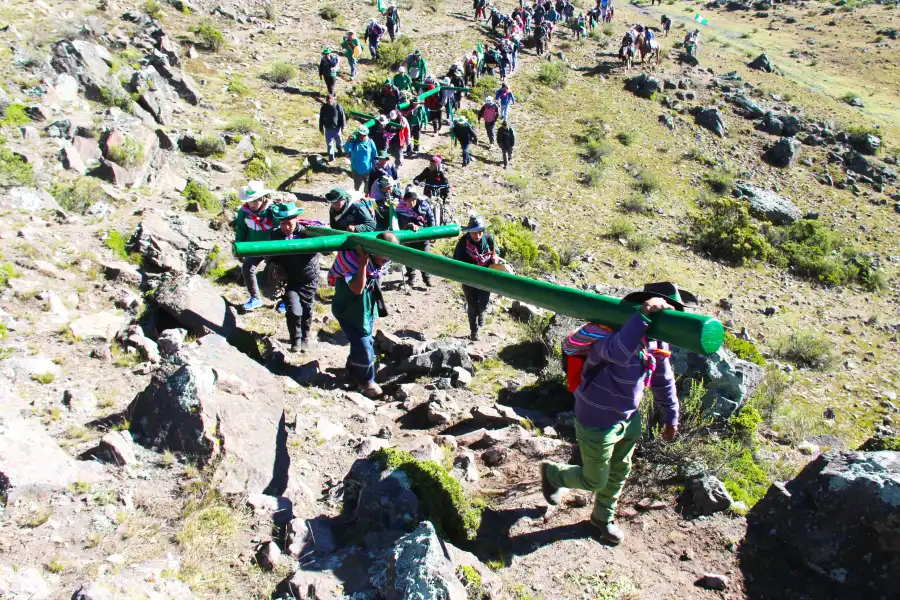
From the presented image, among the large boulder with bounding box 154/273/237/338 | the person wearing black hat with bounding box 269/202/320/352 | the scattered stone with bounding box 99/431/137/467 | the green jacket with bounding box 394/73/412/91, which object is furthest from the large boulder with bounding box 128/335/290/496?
the green jacket with bounding box 394/73/412/91

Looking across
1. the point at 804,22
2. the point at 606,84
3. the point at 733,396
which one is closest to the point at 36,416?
the point at 733,396

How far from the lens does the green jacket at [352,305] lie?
6.06m

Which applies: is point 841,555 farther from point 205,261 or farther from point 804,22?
point 804,22

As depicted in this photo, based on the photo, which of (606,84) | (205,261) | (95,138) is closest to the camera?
(205,261)

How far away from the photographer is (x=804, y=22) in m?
53.4

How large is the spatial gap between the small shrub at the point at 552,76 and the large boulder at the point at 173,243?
74.8 ft

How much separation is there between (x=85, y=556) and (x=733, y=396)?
6.20m

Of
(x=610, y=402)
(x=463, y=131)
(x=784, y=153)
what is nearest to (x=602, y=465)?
(x=610, y=402)

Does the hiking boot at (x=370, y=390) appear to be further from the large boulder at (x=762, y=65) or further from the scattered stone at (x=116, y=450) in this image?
the large boulder at (x=762, y=65)

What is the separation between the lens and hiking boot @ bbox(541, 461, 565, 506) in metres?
4.38

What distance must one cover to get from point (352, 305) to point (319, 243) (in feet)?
5.81

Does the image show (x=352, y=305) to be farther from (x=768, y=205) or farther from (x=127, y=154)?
(x=768, y=205)

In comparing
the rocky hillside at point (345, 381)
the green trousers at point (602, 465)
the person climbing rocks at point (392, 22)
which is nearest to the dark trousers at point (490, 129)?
the rocky hillside at point (345, 381)

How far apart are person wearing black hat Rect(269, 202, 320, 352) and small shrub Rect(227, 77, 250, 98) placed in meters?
13.4
